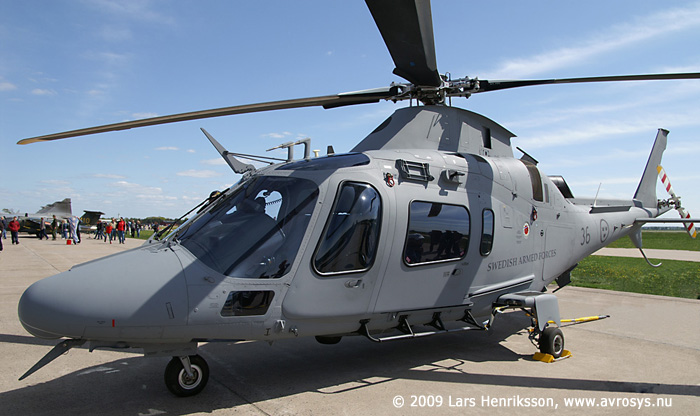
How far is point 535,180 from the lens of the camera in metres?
7.20

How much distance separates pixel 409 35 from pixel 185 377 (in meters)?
3.80

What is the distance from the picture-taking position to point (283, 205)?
4738 mm

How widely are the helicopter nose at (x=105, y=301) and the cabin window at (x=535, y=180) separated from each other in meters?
5.26

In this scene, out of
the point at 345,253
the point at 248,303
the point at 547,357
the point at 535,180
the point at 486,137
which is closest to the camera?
the point at 248,303

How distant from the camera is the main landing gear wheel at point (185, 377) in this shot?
432 cm

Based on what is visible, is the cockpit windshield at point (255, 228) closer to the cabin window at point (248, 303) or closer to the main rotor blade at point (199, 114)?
the cabin window at point (248, 303)

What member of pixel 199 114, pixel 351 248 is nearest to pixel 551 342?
pixel 351 248

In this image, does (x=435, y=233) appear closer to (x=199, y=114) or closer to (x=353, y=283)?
(x=353, y=283)

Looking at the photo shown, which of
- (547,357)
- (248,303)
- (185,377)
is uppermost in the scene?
(248,303)

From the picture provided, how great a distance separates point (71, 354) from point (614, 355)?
273 inches

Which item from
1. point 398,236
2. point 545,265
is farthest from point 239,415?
point 545,265

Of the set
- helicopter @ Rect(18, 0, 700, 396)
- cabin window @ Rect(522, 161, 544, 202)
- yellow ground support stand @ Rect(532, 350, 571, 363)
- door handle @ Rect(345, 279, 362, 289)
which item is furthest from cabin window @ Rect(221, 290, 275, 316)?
cabin window @ Rect(522, 161, 544, 202)

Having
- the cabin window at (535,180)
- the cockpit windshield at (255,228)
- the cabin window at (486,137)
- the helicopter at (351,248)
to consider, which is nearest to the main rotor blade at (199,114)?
the helicopter at (351,248)

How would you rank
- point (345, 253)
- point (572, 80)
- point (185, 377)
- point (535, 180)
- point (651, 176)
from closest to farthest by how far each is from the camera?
point (185, 377), point (345, 253), point (572, 80), point (535, 180), point (651, 176)
